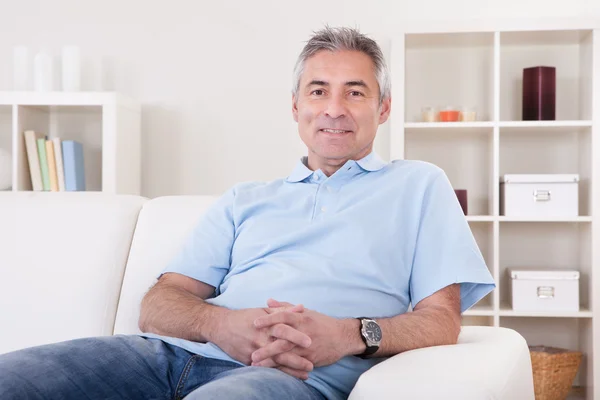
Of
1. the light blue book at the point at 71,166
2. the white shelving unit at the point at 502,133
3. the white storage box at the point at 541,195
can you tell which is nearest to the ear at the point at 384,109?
the white shelving unit at the point at 502,133

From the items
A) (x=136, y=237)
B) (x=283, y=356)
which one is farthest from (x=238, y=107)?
(x=283, y=356)

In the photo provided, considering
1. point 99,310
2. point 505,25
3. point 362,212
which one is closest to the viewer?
point 362,212

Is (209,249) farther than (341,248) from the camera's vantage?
Yes

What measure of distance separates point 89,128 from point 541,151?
213 cm

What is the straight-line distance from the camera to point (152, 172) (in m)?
3.91

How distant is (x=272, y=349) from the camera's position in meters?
1.49

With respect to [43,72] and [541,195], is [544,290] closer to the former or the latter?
[541,195]

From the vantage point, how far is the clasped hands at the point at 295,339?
4.87 feet

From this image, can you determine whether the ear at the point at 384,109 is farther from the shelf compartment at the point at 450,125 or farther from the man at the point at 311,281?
the shelf compartment at the point at 450,125

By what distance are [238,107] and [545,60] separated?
144 cm

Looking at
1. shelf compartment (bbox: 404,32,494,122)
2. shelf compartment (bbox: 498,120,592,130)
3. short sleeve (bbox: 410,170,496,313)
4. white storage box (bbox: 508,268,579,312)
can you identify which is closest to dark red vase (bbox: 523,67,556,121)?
shelf compartment (bbox: 498,120,592,130)

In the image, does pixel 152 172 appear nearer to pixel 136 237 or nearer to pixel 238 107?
pixel 238 107

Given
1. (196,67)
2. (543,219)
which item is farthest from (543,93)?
(196,67)

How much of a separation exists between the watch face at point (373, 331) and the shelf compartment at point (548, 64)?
2383mm
